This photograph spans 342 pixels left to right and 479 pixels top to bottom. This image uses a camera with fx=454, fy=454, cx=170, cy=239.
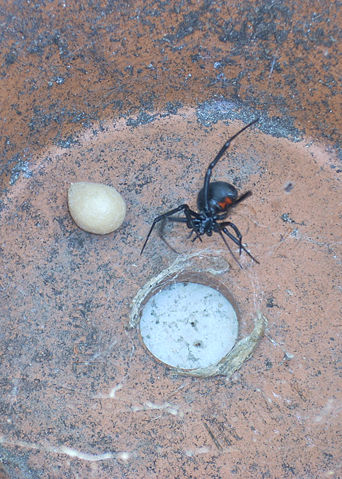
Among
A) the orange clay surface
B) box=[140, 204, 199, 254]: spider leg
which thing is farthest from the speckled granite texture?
box=[140, 204, 199, 254]: spider leg

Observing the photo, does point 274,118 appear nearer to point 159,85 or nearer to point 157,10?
point 159,85

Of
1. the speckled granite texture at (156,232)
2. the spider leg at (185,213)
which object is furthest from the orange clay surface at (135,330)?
the spider leg at (185,213)

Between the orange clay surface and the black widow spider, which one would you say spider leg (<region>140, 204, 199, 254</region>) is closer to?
the black widow spider

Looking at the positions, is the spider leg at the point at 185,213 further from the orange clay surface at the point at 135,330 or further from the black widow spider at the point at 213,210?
the orange clay surface at the point at 135,330

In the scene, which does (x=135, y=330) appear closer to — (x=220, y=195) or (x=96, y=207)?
(x=96, y=207)

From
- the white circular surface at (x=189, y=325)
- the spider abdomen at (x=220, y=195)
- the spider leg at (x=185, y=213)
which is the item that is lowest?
the white circular surface at (x=189, y=325)

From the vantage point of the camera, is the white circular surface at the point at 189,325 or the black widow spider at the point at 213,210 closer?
the black widow spider at the point at 213,210
